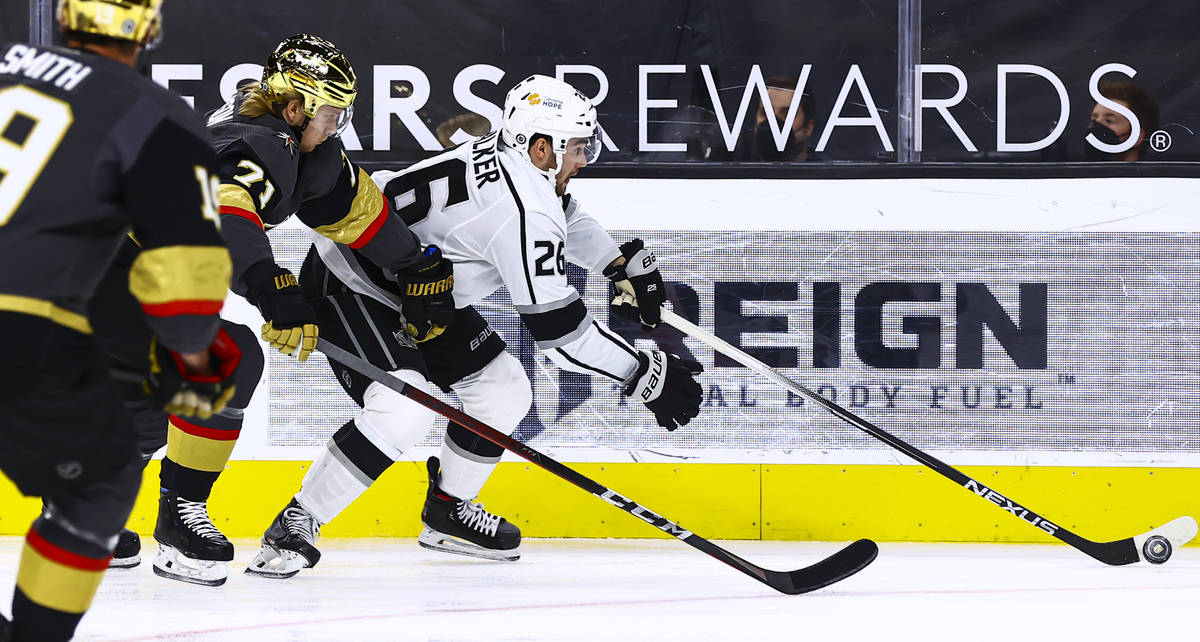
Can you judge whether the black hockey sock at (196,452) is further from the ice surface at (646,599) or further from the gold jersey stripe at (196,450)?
the ice surface at (646,599)

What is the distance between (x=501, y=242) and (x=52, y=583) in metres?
1.57

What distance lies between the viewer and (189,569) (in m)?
2.82

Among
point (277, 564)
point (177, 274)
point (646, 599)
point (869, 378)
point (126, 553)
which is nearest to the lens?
point (177, 274)

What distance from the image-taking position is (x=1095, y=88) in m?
3.66

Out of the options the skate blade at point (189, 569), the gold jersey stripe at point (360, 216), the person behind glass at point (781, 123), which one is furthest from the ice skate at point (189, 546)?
the person behind glass at point (781, 123)

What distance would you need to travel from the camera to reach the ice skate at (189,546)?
9.23 ft

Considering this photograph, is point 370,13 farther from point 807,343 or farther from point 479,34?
point 807,343

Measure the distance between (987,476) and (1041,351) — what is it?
39cm

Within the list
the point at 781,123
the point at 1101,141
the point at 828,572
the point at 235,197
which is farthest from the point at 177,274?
the point at 1101,141

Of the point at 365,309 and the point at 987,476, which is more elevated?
the point at 365,309

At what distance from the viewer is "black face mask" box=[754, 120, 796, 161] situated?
3730 millimetres

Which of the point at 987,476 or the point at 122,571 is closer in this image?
the point at 122,571

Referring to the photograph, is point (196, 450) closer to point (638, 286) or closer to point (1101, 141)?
point (638, 286)

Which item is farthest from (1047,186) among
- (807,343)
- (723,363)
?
(723,363)
